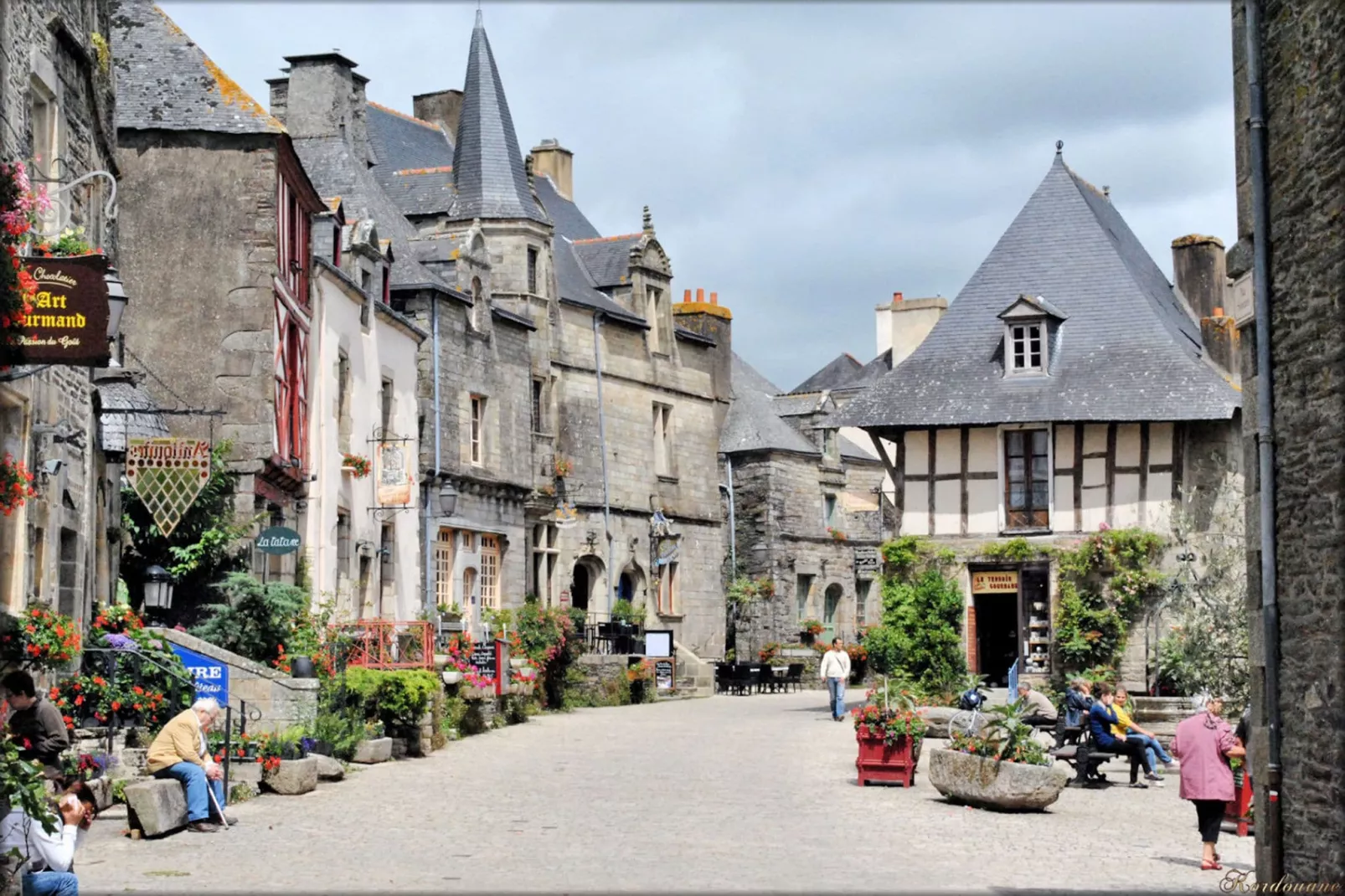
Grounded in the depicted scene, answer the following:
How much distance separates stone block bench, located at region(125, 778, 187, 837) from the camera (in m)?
12.5

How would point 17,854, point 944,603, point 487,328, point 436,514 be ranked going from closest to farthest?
point 17,854, point 944,603, point 436,514, point 487,328

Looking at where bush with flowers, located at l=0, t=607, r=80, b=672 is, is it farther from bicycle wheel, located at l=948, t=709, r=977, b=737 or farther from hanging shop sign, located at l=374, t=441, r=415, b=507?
hanging shop sign, located at l=374, t=441, r=415, b=507

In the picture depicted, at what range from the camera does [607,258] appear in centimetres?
3850

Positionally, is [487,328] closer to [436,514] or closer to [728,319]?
[436,514]

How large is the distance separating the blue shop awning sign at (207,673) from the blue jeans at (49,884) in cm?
731

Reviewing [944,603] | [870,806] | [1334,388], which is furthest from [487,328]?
[1334,388]

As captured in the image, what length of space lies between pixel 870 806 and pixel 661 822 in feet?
7.19

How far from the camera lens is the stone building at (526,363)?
29.8 m

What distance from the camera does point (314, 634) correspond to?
2012cm

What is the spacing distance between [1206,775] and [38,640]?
8073 mm

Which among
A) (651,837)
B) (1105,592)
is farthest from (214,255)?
(1105,592)

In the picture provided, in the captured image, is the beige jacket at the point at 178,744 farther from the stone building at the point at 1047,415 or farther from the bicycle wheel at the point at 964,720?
the stone building at the point at 1047,415

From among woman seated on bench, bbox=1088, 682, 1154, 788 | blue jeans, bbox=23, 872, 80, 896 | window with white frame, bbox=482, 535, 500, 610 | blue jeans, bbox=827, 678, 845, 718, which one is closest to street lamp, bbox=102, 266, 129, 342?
blue jeans, bbox=23, 872, 80, 896

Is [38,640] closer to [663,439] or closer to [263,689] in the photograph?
[263,689]
